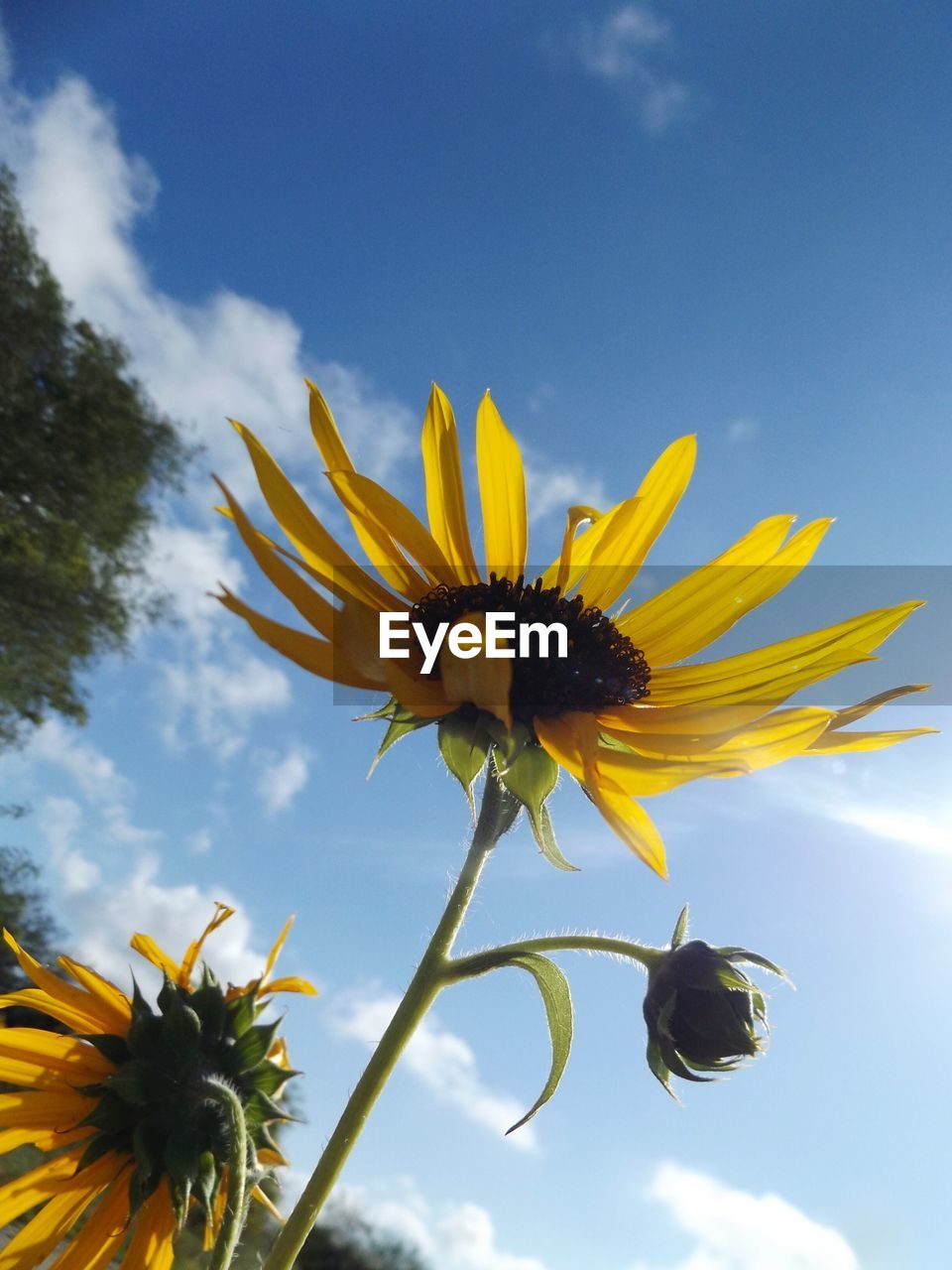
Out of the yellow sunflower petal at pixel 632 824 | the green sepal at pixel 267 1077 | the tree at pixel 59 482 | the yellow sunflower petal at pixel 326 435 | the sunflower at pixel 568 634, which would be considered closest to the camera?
the yellow sunflower petal at pixel 632 824

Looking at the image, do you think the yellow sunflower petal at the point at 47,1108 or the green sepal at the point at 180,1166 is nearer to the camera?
the green sepal at the point at 180,1166

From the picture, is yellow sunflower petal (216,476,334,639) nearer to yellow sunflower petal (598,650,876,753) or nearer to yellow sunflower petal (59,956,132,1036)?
yellow sunflower petal (598,650,876,753)

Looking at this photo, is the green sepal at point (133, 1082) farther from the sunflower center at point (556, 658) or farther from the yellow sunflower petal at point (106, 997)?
the sunflower center at point (556, 658)

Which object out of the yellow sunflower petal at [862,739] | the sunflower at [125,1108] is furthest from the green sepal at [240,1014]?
the yellow sunflower petal at [862,739]

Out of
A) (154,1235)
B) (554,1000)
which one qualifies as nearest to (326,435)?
(554,1000)

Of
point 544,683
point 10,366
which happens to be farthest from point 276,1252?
point 10,366

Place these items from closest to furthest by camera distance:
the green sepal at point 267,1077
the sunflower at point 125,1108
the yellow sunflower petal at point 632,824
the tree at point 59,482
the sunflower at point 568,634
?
the yellow sunflower petal at point 632,824
the sunflower at point 568,634
the sunflower at point 125,1108
the green sepal at point 267,1077
the tree at point 59,482

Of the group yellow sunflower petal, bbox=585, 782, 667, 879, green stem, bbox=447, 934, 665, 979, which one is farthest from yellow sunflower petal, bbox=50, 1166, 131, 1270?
yellow sunflower petal, bbox=585, 782, 667, 879
